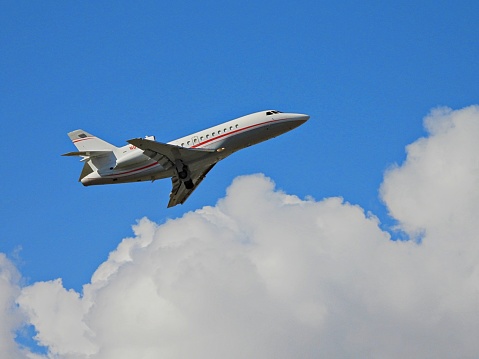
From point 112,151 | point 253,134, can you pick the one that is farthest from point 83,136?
point 253,134

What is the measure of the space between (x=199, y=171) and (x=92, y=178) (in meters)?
10.4

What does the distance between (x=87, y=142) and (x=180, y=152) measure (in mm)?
11677

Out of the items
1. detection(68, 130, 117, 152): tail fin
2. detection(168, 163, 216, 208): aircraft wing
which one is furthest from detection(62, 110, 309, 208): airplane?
detection(168, 163, 216, 208): aircraft wing

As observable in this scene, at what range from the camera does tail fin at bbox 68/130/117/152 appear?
96.5 m

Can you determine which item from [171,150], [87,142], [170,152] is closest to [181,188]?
[170,152]

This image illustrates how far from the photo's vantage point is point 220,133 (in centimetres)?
9100

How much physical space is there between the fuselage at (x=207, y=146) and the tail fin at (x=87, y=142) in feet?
6.86

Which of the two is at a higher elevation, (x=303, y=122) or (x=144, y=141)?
(x=303, y=122)

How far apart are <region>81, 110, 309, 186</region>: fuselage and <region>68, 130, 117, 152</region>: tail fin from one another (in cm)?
209

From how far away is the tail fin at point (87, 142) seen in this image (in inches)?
3799

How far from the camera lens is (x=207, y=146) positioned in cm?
9150

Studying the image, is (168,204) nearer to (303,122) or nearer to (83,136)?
(83,136)

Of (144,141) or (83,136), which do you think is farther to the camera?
(83,136)

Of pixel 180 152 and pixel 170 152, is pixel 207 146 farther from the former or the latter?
pixel 170 152
